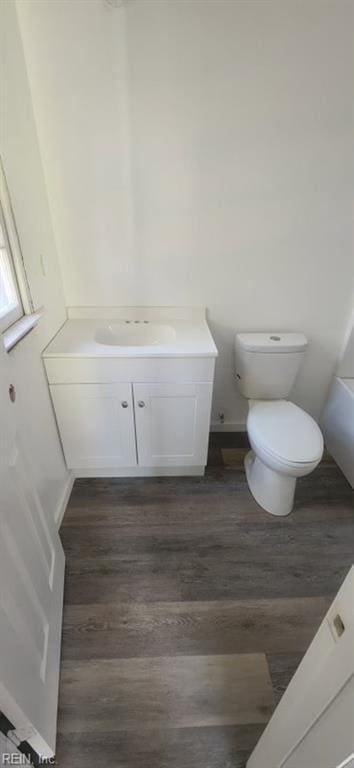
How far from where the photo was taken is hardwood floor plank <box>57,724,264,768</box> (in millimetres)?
937

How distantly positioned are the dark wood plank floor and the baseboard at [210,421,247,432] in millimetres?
368

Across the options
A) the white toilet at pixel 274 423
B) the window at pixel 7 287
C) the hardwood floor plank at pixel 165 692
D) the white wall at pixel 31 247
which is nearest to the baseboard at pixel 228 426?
the white toilet at pixel 274 423

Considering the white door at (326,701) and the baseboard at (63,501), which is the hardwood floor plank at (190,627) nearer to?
the baseboard at (63,501)

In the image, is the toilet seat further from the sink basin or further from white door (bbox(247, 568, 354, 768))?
white door (bbox(247, 568, 354, 768))

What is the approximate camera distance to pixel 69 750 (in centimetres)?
95

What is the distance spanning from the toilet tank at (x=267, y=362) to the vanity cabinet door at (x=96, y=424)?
2.12ft

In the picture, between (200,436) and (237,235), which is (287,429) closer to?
(200,436)

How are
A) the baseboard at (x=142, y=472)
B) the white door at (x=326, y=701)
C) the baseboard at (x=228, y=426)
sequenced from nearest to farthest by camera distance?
the white door at (x=326, y=701) < the baseboard at (x=142, y=472) < the baseboard at (x=228, y=426)

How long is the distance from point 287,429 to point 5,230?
1.43 meters

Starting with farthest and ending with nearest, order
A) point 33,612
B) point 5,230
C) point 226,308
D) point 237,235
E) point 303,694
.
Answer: point 226,308, point 237,235, point 5,230, point 33,612, point 303,694

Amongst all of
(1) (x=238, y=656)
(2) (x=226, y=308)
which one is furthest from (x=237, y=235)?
(1) (x=238, y=656)

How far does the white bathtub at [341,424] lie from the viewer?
1825 millimetres

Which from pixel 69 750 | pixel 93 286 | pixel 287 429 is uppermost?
pixel 93 286

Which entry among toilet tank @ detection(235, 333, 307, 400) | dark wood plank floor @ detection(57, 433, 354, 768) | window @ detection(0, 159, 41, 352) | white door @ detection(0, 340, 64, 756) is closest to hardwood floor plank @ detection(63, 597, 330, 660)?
dark wood plank floor @ detection(57, 433, 354, 768)
